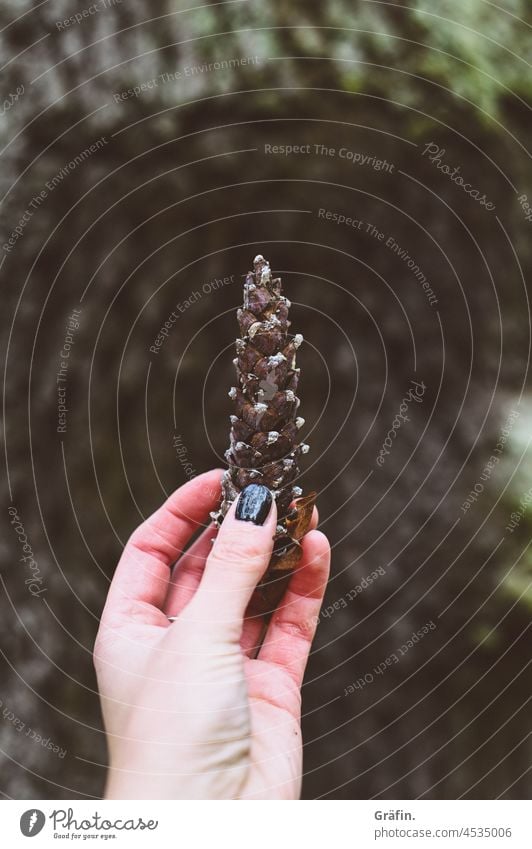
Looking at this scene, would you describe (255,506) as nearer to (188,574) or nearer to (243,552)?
(243,552)

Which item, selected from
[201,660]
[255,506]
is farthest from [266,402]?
[201,660]

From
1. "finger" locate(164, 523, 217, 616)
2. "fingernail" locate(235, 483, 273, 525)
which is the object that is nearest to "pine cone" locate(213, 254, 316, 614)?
"fingernail" locate(235, 483, 273, 525)

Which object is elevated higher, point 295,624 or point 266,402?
point 266,402

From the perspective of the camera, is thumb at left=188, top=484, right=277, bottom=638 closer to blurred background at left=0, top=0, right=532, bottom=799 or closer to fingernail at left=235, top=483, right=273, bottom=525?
fingernail at left=235, top=483, right=273, bottom=525

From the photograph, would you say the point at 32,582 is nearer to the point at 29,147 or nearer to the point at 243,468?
the point at 243,468

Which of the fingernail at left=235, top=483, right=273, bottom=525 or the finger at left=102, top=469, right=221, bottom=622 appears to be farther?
the finger at left=102, top=469, right=221, bottom=622

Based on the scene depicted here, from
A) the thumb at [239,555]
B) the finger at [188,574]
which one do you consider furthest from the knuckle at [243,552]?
the finger at [188,574]
